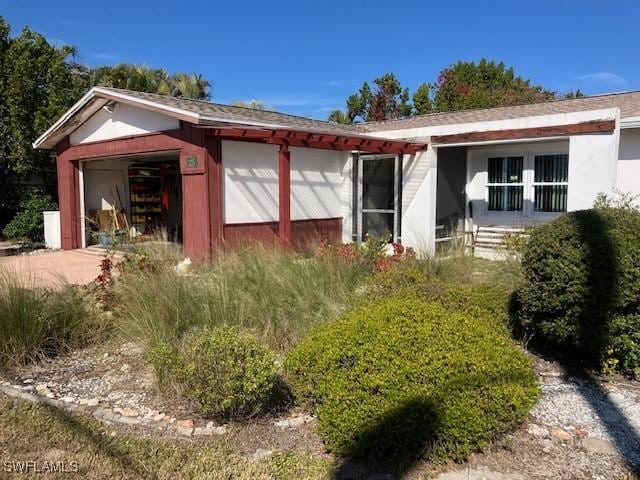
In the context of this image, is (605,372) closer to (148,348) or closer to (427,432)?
(427,432)

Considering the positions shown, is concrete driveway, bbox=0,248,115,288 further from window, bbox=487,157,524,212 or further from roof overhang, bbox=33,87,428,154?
window, bbox=487,157,524,212

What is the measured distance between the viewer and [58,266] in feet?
36.9

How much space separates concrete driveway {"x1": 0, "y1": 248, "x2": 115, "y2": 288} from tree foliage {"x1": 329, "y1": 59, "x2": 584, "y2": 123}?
20720 millimetres

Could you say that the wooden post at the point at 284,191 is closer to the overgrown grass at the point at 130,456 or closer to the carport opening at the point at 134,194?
the carport opening at the point at 134,194

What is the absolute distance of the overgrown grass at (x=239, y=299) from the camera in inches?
195

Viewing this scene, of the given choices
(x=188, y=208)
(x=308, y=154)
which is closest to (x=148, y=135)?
(x=188, y=208)

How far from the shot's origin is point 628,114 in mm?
10547

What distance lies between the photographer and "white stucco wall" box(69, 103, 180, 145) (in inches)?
448

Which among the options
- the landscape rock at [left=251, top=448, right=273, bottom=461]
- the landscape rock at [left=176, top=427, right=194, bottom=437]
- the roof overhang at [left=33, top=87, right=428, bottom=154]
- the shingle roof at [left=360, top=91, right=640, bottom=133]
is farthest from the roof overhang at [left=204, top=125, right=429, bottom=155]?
the landscape rock at [left=251, top=448, right=273, bottom=461]

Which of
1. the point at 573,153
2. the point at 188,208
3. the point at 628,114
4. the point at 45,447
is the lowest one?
the point at 45,447

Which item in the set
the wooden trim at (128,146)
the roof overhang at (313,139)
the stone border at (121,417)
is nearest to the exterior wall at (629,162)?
the roof overhang at (313,139)

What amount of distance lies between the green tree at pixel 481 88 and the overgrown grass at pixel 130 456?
94.3ft

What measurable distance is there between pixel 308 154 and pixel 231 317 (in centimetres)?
804

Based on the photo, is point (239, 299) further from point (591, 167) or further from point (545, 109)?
point (545, 109)
